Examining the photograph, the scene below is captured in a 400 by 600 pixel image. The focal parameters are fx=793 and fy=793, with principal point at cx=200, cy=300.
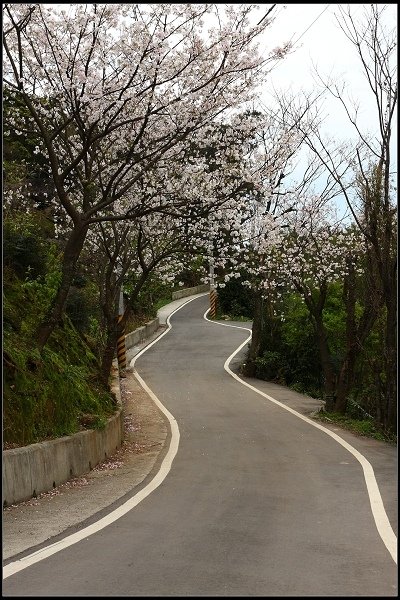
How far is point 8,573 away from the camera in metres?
6.85

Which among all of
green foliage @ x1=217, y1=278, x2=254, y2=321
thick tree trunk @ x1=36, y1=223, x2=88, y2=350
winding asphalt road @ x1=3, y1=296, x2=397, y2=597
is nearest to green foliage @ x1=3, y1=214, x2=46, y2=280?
thick tree trunk @ x1=36, y1=223, x2=88, y2=350

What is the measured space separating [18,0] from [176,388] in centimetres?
1714

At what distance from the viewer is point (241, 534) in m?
8.57

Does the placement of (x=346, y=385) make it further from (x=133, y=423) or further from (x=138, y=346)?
(x=138, y=346)

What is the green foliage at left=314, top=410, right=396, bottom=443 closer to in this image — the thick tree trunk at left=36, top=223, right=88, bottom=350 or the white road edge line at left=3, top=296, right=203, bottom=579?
the white road edge line at left=3, top=296, right=203, bottom=579

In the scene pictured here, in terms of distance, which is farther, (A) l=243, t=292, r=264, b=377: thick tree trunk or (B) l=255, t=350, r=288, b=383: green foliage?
(A) l=243, t=292, r=264, b=377: thick tree trunk

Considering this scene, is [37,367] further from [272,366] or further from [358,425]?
[272,366]

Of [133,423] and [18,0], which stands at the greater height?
[18,0]

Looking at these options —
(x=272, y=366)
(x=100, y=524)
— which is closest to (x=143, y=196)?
(x=100, y=524)

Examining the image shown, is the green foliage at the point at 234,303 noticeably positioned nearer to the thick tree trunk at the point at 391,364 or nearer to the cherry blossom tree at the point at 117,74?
the thick tree trunk at the point at 391,364

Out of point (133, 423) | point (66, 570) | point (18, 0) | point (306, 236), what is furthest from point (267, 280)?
point (66, 570)

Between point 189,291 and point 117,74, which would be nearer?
point 117,74

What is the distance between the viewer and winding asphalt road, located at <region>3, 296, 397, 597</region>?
254 inches

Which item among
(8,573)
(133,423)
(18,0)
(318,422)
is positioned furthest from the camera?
(318,422)
